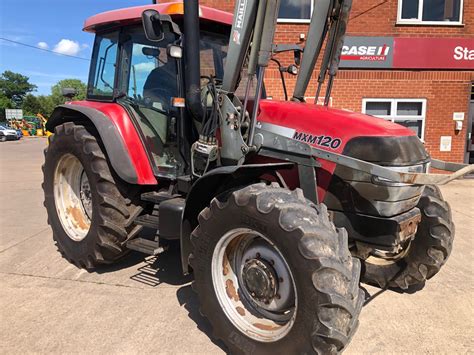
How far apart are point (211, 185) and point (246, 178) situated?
0.26m

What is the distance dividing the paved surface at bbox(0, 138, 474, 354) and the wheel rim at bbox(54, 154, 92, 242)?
1.45ft


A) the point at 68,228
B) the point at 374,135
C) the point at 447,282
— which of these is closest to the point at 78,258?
the point at 68,228

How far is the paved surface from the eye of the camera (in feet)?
9.34

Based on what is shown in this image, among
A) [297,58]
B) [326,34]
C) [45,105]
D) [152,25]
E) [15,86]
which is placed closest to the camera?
[152,25]

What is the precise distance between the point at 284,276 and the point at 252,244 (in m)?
0.32

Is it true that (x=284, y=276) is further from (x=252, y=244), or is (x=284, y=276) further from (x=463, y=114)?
(x=463, y=114)

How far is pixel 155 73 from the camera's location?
3.76 metres

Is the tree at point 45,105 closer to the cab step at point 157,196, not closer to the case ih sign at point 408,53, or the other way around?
the case ih sign at point 408,53

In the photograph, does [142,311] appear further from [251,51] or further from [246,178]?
[251,51]

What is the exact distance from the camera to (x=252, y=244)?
2.77m

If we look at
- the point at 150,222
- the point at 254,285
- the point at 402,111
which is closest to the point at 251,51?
the point at 254,285

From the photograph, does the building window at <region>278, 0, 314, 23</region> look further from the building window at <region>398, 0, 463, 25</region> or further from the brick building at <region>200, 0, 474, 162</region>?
the building window at <region>398, 0, 463, 25</region>

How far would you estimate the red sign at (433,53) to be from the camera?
9.51m

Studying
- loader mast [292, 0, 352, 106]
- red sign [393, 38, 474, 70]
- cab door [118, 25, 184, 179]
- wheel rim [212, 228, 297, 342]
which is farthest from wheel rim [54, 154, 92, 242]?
red sign [393, 38, 474, 70]
